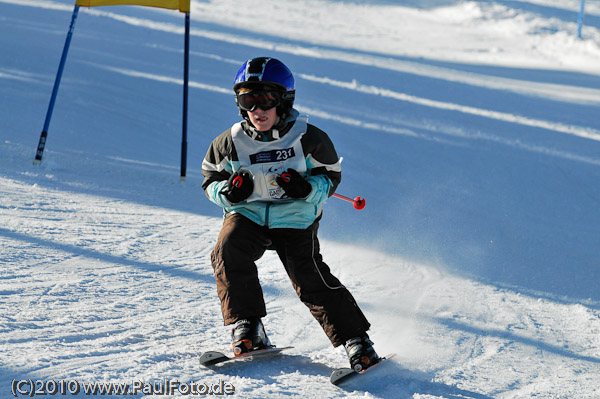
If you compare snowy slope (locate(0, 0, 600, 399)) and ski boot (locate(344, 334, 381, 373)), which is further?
snowy slope (locate(0, 0, 600, 399))

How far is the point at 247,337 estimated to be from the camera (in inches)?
125

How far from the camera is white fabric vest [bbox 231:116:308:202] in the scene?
342cm

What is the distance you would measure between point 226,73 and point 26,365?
10124 mm

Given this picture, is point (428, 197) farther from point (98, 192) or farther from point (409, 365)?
point (409, 365)

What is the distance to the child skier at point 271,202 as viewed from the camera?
10.6 ft

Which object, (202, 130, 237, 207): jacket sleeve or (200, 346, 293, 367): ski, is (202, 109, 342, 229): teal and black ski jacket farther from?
(200, 346, 293, 367): ski

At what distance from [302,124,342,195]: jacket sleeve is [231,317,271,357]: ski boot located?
667 mm

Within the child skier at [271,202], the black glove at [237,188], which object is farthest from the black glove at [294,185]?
the black glove at [237,188]

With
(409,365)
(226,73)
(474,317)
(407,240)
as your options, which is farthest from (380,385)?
(226,73)

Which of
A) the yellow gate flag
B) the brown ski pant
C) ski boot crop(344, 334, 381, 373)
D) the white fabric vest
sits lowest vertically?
ski boot crop(344, 334, 381, 373)

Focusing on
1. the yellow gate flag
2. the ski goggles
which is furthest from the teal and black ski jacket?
the yellow gate flag

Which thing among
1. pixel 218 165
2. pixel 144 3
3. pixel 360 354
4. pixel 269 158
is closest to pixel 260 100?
pixel 269 158

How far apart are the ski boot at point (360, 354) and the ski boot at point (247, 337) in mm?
390

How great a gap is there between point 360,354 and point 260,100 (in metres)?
1.28
